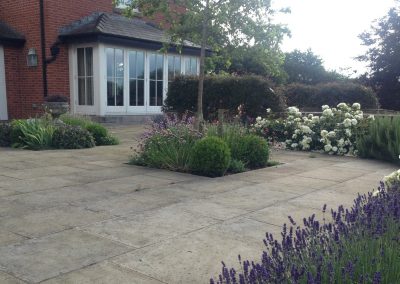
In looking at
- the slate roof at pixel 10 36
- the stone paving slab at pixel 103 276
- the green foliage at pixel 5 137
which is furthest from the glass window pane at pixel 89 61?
the stone paving slab at pixel 103 276

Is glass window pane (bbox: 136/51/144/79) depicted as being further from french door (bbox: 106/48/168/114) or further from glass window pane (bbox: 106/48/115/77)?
glass window pane (bbox: 106/48/115/77)

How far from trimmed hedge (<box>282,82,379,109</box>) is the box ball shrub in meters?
10.8

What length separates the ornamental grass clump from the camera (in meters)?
2.26

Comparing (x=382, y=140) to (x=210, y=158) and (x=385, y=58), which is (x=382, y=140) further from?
(x=385, y=58)

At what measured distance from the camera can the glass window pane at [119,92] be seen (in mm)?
15789

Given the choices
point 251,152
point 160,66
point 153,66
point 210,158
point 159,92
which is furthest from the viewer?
point 159,92

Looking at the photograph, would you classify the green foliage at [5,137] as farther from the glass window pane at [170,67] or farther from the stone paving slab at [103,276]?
the stone paving slab at [103,276]

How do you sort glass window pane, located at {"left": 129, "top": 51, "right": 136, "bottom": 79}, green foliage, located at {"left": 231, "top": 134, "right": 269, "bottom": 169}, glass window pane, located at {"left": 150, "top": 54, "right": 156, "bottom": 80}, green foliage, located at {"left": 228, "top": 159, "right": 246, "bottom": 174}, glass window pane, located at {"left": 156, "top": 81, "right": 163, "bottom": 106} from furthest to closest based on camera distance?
1. glass window pane, located at {"left": 156, "top": 81, "right": 163, "bottom": 106}
2. glass window pane, located at {"left": 150, "top": 54, "right": 156, "bottom": 80}
3. glass window pane, located at {"left": 129, "top": 51, "right": 136, "bottom": 79}
4. green foliage, located at {"left": 231, "top": 134, "right": 269, "bottom": 169}
5. green foliage, located at {"left": 228, "top": 159, "right": 246, "bottom": 174}

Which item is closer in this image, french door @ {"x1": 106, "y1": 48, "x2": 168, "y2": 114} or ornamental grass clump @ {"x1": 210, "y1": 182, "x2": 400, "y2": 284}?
ornamental grass clump @ {"x1": 210, "y1": 182, "x2": 400, "y2": 284}

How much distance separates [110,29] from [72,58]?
1779 mm

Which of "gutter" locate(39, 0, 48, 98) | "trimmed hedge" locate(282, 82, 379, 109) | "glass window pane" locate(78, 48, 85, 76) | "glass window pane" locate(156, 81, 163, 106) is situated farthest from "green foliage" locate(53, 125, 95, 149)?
"trimmed hedge" locate(282, 82, 379, 109)

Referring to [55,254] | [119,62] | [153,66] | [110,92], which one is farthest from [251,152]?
[153,66]

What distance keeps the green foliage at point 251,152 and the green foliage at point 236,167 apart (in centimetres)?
36

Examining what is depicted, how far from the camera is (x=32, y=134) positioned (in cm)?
1015
